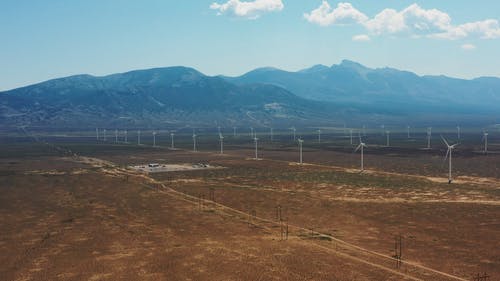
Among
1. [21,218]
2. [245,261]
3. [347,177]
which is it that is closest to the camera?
[245,261]

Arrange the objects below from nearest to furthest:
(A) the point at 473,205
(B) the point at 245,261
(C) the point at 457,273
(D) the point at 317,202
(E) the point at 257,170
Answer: (C) the point at 457,273, (B) the point at 245,261, (A) the point at 473,205, (D) the point at 317,202, (E) the point at 257,170

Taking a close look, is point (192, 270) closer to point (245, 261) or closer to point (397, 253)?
point (245, 261)

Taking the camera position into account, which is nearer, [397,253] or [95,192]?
[397,253]

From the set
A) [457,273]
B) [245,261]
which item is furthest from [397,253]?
[245,261]

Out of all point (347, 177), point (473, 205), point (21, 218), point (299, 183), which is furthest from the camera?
point (347, 177)

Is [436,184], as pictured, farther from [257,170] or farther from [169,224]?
[169,224]

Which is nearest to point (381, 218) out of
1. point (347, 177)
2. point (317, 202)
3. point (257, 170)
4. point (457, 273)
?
point (317, 202)
